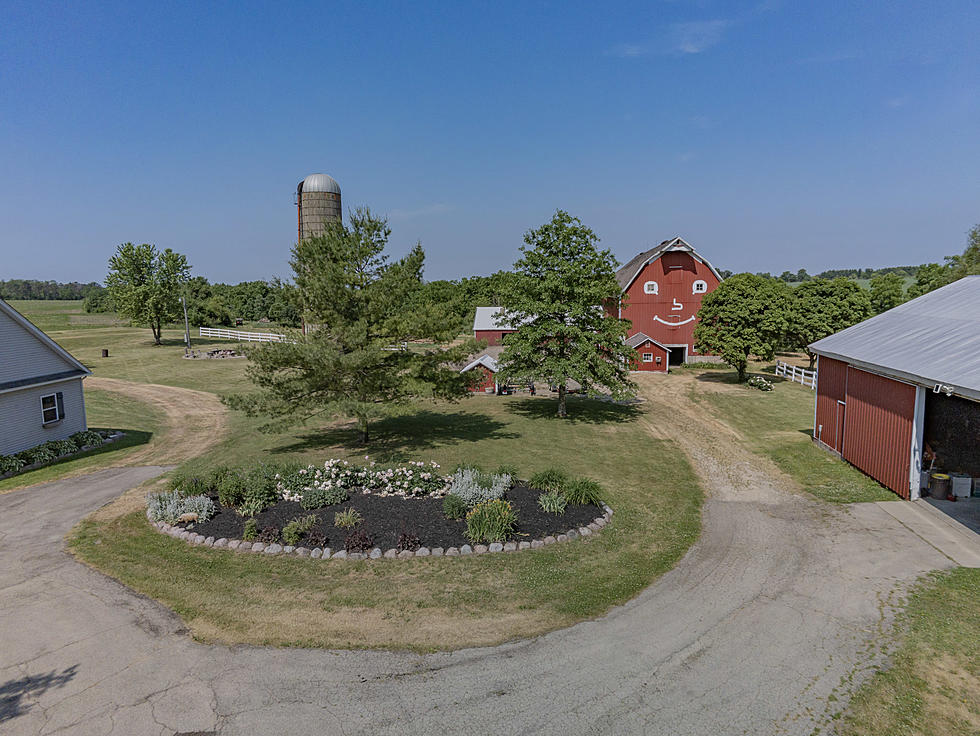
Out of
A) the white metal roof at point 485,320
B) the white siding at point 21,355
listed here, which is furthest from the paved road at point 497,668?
the white metal roof at point 485,320

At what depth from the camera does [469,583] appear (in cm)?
1193

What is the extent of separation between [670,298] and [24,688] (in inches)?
1978

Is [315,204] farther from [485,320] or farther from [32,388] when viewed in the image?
[485,320]

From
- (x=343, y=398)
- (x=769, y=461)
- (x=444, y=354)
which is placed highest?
(x=444, y=354)

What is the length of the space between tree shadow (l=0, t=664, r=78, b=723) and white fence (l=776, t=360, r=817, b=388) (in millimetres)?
42212

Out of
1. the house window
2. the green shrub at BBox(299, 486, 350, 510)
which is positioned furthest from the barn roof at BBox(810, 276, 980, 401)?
the house window

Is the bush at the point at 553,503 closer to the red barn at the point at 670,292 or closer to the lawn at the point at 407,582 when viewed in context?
the lawn at the point at 407,582

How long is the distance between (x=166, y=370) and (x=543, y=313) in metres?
34.4

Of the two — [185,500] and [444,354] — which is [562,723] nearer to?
[185,500]

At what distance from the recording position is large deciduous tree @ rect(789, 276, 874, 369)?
49.0 m

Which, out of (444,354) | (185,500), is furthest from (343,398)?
(185,500)

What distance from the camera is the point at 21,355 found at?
23.3 m

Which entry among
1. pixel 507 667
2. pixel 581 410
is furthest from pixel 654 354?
pixel 507 667

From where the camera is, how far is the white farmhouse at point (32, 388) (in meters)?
22.3
